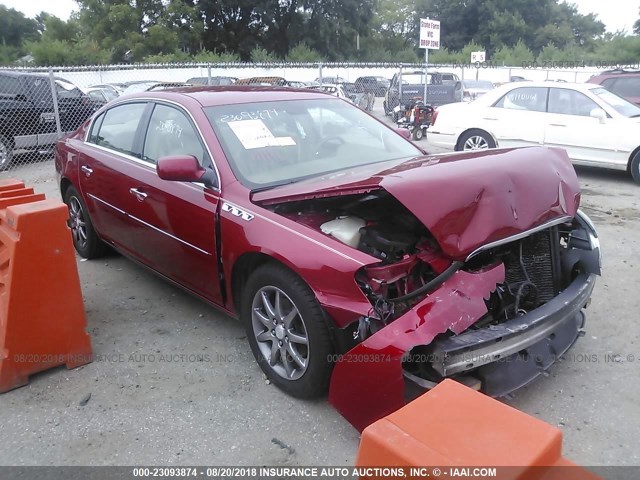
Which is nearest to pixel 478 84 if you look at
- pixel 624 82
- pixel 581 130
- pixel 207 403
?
pixel 624 82

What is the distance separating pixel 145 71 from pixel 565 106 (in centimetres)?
2189

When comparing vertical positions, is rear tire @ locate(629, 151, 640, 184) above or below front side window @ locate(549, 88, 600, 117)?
below

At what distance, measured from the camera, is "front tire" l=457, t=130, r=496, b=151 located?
30.5 ft

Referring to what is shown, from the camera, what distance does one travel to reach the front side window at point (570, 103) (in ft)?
28.1

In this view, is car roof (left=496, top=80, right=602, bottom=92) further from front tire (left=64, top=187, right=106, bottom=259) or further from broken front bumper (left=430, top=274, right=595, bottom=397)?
Result: front tire (left=64, top=187, right=106, bottom=259)

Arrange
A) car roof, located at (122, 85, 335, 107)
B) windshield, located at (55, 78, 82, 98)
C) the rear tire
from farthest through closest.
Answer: windshield, located at (55, 78, 82, 98) → the rear tire → car roof, located at (122, 85, 335, 107)

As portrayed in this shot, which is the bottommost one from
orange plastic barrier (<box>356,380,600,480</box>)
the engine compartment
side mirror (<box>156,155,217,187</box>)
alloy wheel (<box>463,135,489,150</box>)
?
alloy wheel (<box>463,135,489,150</box>)

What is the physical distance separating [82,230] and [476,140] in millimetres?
6605

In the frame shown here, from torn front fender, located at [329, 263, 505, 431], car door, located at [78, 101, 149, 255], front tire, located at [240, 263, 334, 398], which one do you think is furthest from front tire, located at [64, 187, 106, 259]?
torn front fender, located at [329, 263, 505, 431]

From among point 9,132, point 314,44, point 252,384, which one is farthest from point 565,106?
point 314,44

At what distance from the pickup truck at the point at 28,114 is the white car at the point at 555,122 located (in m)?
7.73

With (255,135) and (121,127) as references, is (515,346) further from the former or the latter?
(121,127)

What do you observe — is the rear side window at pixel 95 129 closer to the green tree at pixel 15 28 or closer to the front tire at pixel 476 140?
the front tire at pixel 476 140

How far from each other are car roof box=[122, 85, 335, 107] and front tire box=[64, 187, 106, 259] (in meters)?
1.42
